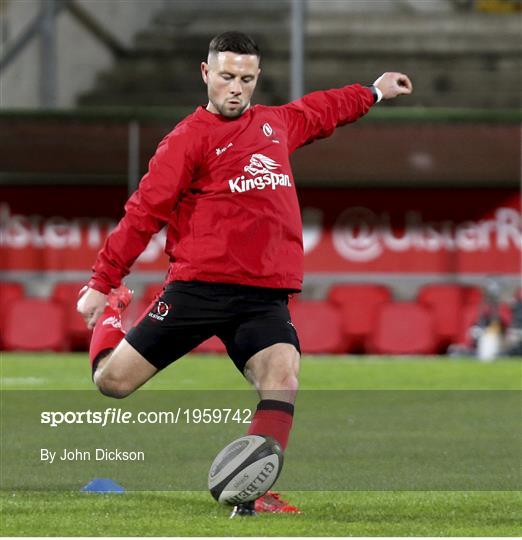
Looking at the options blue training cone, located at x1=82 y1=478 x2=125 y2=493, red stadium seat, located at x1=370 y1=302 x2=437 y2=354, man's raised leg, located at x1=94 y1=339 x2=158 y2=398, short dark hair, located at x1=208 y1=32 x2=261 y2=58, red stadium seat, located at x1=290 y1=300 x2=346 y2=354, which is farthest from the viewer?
red stadium seat, located at x1=370 y1=302 x2=437 y2=354

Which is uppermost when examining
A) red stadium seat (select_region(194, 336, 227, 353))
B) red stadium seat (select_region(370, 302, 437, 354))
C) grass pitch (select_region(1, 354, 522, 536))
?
grass pitch (select_region(1, 354, 522, 536))

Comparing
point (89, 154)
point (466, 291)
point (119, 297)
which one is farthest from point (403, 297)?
point (119, 297)

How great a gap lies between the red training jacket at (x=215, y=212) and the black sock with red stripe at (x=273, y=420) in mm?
539

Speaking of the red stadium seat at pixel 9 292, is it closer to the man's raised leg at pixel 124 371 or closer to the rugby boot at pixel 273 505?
the man's raised leg at pixel 124 371

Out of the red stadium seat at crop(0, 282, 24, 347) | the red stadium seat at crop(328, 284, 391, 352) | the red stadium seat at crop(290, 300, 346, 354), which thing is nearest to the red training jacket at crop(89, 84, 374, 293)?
the red stadium seat at crop(290, 300, 346, 354)

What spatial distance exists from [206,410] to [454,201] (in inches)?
413

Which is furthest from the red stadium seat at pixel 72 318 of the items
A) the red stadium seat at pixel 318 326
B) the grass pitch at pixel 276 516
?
the grass pitch at pixel 276 516

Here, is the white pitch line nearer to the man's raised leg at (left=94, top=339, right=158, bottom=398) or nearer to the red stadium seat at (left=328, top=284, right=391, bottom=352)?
the red stadium seat at (left=328, top=284, right=391, bottom=352)

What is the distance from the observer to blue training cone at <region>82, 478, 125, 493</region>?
26.7 feet

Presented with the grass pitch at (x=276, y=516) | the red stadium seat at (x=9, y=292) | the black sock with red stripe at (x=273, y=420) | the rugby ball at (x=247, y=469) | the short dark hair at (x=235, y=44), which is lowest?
the red stadium seat at (x=9, y=292)

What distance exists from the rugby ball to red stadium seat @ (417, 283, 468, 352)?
15.0 m

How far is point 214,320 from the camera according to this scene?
7.20 metres

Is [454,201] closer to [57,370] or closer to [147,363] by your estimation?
[57,370]

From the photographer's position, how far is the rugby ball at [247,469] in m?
6.76
